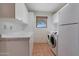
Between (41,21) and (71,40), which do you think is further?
(41,21)

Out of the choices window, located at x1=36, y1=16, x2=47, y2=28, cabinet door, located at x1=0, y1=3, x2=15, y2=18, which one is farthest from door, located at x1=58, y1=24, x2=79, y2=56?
window, located at x1=36, y1=16, x2=47, y2=28

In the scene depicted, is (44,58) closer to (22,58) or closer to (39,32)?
(22,58)

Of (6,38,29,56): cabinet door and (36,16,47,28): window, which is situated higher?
(36,16,47,28): window

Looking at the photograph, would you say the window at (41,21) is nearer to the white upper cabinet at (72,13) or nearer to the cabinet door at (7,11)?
the cabinet door at (7,11)

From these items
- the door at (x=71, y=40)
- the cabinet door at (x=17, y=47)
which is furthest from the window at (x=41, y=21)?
the door at (x=71, y=40)

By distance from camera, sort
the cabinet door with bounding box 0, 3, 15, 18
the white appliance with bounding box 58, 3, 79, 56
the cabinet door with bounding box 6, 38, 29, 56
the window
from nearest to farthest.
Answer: the white appliance with bounding box 58, 3, 79, 56
the cabinet door with bounding box 0, 3, 15, 18
the cabinet door with bounding box 6, 38, 29, 56
the window

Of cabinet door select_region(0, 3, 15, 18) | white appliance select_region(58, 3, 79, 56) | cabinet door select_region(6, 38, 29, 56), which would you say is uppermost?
cabinet door select_region(0, 3, 15, 18)

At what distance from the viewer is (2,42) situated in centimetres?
217

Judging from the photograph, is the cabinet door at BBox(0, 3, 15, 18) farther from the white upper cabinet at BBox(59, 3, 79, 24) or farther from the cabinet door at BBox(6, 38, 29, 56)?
the white upper cabinet at BBox(59, 3, 79, 24)

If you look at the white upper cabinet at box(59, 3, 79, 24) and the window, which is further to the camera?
Answer: the window

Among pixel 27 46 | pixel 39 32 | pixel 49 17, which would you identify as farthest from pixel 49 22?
pixel 27 46

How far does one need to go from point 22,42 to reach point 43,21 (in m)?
4.13

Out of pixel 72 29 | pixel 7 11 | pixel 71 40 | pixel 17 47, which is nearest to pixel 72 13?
pixel 72 29

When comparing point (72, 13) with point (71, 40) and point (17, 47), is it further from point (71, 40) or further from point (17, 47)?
point (17, 47)
